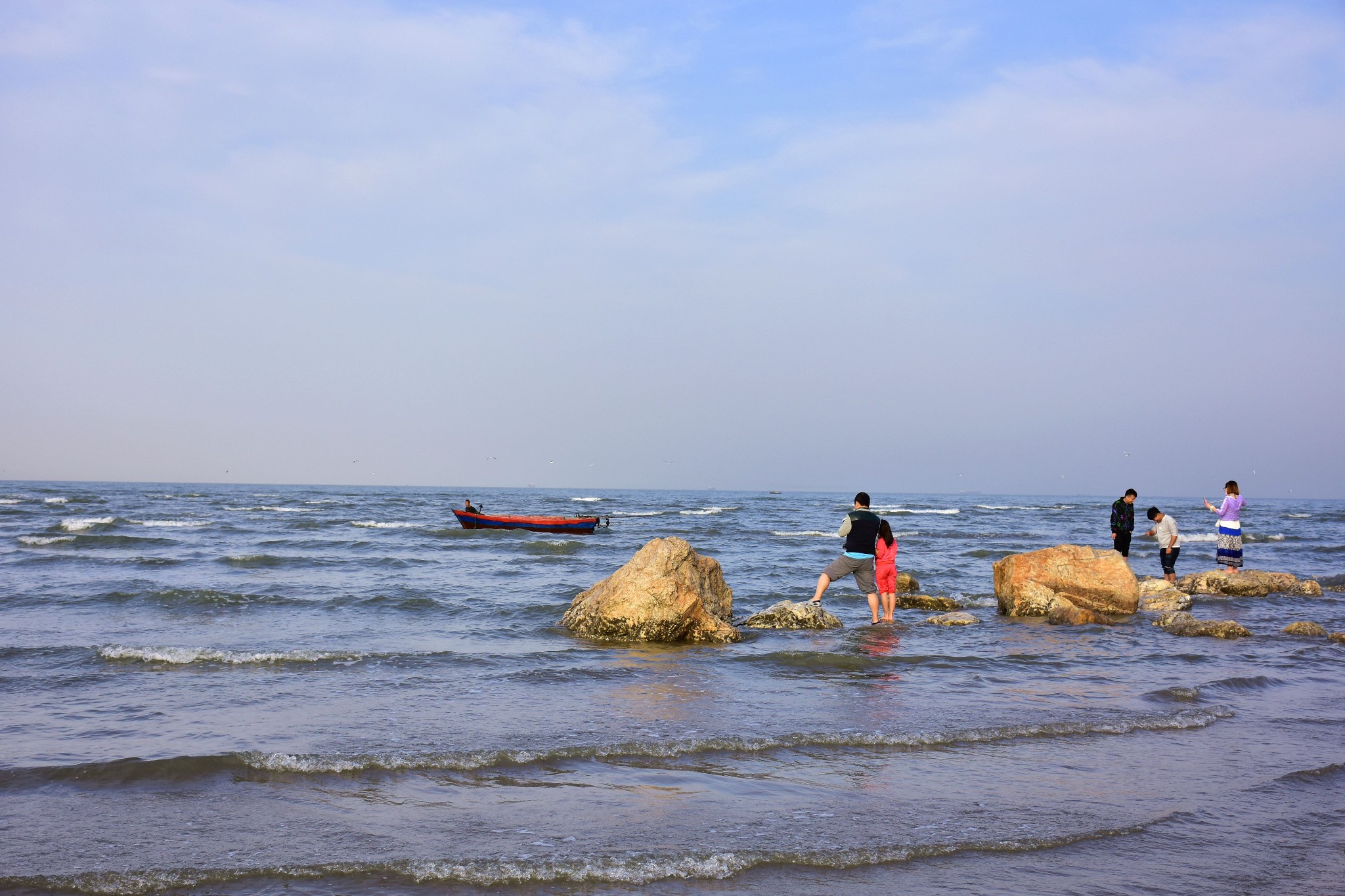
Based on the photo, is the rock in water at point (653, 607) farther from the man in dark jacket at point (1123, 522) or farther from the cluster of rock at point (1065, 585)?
the man in dark jacket at point (1123, 522)

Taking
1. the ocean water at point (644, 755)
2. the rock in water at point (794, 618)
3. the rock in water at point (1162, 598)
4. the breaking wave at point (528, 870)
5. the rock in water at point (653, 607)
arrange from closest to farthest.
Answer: the breaking wave at point (528, 870) → the ocean water at point (644, 755) → the rock in water at point (653, 607) → the rock in water at point (794, 618) → the rock in water at point (1162, 598)

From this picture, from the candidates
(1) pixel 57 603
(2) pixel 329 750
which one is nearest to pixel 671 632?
(2) pixel 329 750

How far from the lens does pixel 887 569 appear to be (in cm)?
1365

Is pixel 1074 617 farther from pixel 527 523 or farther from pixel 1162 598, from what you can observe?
pixel 527 523

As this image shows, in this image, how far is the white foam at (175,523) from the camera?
120 ft

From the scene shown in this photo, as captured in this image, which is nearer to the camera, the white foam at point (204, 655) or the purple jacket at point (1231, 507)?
the white foam at point (204, 655)

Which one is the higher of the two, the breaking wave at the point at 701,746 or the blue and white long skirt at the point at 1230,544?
the blue and white long skirt at the point at 1230,544

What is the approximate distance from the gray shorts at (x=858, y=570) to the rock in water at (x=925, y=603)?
111 inches

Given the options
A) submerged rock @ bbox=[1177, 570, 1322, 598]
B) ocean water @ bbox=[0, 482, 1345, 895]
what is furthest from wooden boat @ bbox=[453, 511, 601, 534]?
submerged rock @ bbox=[1177, 570, 1322, 598]

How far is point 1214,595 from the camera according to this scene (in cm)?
1728

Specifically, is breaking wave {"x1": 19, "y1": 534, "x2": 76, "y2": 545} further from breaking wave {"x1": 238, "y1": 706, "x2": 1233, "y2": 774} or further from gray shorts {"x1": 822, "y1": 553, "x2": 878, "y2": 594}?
breaking wave {"x1": 238, "y1": 706, "x2": 1233, "y2": 774}

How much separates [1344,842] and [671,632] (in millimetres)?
7743

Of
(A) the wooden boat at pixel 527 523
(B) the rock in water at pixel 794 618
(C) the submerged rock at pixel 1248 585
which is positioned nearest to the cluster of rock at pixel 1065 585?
(B) the rock in water at pixel 794 618

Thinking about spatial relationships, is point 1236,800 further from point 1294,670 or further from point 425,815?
point 1294,670
